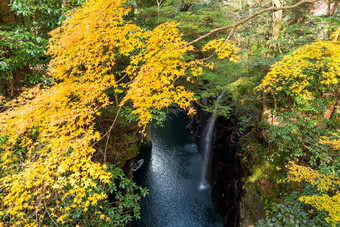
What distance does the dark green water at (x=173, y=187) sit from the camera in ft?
32.6

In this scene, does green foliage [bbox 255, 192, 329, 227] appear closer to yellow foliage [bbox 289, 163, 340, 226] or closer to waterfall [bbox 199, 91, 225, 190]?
yellow foliage [bbox 289, 163, 340, 226]

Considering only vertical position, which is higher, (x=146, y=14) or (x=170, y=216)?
(x=146, y=14)

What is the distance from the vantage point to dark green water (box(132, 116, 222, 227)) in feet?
32.6

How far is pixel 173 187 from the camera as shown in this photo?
480 inches

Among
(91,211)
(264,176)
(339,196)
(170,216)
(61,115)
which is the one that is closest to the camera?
(339,196)

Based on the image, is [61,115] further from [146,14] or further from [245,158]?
[245,158]

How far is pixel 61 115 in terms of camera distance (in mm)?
4082

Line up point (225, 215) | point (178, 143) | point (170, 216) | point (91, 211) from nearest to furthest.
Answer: point (91, 211)
point (225, 215)
point (170, 216)
point (178, 143)

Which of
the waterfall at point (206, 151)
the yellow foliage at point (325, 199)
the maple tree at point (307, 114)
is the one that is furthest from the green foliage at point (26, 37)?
the waterfall at point (206, 151)

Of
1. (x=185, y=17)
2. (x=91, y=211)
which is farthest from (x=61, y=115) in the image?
(x=185, y=17)

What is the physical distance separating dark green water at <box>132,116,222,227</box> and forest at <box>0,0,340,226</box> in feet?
12.7

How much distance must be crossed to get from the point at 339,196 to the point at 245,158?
14.3 ft

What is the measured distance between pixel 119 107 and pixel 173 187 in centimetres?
826

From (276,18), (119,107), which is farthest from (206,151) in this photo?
(276,18)
